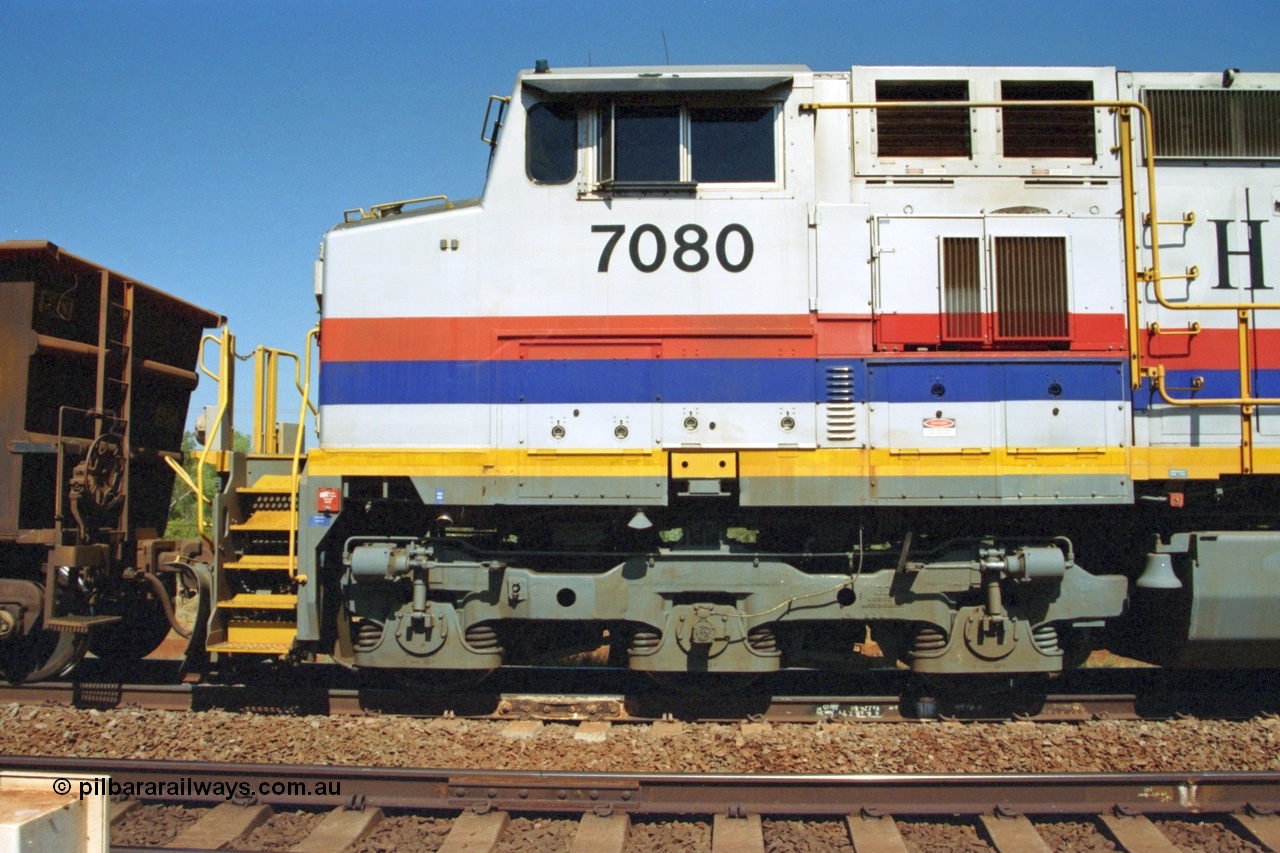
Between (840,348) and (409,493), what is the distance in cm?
331

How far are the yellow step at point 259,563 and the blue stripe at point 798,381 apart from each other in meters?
1.97

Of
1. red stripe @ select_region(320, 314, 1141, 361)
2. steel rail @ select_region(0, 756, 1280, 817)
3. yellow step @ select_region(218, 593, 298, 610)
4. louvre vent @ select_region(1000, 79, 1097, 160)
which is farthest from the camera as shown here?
louvre vent @ select_region(1000, 79, 1097, 160)

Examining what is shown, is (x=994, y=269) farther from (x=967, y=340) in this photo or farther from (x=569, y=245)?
(x=569, y=245)

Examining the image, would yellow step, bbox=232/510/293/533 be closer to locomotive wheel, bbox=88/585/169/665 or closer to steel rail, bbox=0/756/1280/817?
locomotive wheel, bbox=88/585/169/665

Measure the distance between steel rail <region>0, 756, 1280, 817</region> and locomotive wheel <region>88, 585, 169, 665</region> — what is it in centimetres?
244

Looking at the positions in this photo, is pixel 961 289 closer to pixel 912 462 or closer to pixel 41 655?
pixel 912 462

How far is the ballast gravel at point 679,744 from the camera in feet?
18.0

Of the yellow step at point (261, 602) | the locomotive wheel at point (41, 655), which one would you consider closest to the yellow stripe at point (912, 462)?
the yellow step at point (261, 602)

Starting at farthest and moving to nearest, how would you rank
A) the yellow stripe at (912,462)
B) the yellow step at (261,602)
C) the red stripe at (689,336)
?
the yellow step at (261,602), the red stripe at (689,336), the yellow stripe at (912,462)

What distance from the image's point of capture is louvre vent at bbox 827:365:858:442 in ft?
19.3

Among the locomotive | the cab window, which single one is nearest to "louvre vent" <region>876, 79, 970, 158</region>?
the locomotive

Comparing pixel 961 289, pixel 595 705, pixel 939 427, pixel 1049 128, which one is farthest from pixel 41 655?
pixel 1049 128

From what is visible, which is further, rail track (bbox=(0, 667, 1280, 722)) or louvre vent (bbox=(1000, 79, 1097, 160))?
rail track (bbox=(0, 667, 1280, 722))

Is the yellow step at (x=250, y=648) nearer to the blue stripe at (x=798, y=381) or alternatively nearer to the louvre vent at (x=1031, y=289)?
the blue stripe at (x=798, y=381)
